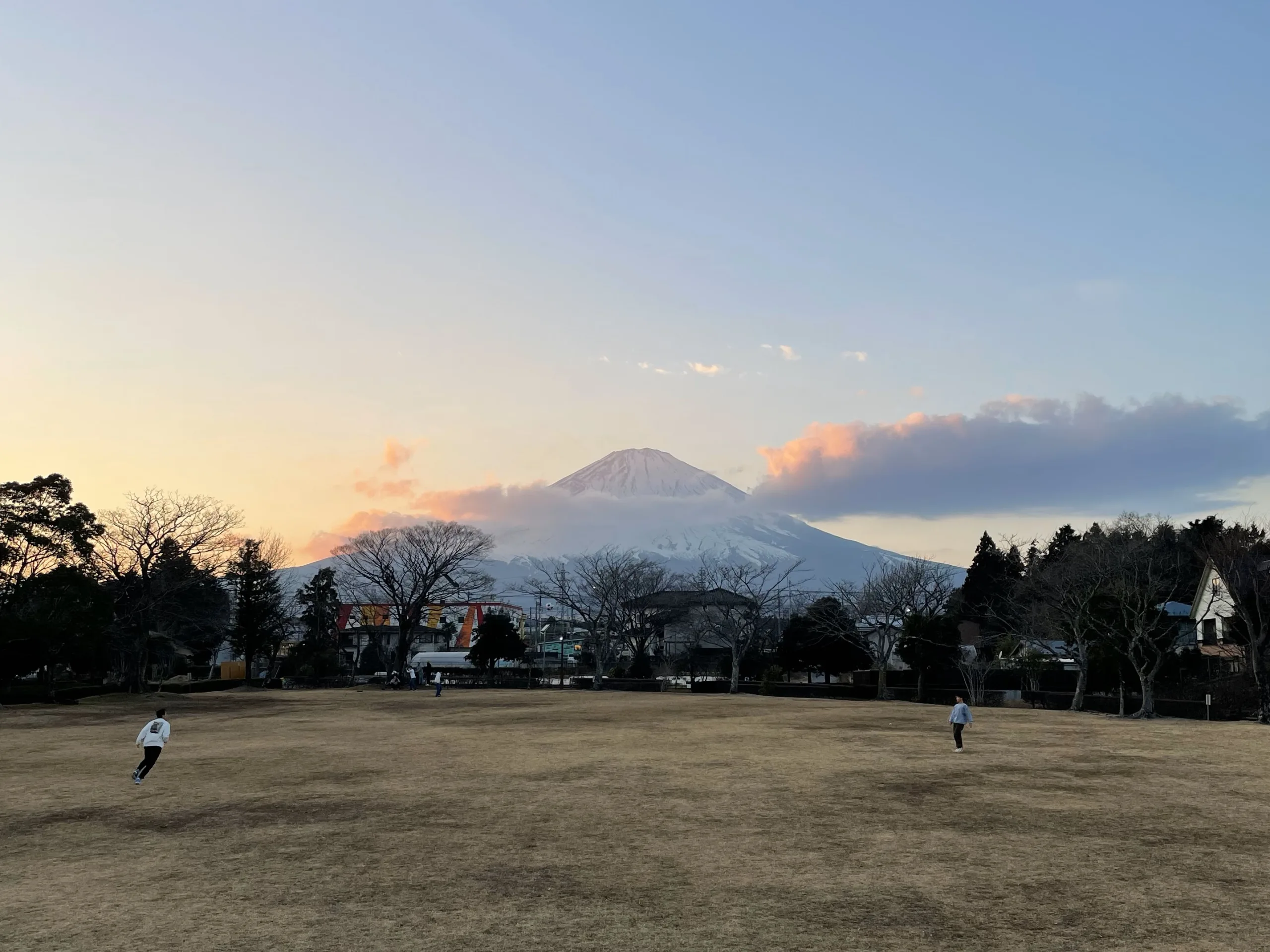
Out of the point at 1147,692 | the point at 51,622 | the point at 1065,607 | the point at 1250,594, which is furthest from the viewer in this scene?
the point at 1065,607

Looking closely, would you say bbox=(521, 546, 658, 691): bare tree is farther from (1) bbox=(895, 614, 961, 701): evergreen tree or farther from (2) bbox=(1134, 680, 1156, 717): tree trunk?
(2) bbox=(1134, 680, 1156, 717): tree trunk

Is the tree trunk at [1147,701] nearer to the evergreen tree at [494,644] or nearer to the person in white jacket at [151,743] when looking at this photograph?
the person in white jacket at [151,743]

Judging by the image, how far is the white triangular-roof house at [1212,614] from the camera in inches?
1886

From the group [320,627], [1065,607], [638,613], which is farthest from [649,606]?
[1065,607]

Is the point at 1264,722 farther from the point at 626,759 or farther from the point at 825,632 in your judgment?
the point at 825,632

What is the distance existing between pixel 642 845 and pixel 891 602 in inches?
2310

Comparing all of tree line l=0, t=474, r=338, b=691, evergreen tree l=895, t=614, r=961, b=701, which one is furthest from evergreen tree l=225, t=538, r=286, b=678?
evergreen tree l=895, t=614, r=961, b=701

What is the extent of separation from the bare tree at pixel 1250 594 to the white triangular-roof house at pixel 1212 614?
4067 millimetres

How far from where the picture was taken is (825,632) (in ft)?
→ 219

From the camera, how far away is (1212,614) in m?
60.7

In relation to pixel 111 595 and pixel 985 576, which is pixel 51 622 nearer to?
pixel 111 595

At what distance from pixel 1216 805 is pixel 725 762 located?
10392 millimetres

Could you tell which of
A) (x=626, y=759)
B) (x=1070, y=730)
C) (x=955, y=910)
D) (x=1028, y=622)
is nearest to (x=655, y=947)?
(x=955, y=910)

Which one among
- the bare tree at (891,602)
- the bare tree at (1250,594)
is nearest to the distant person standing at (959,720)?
the bare tree at (1250,594)
